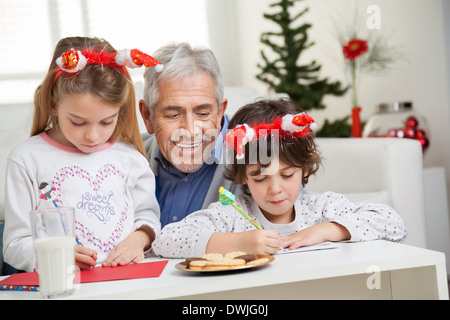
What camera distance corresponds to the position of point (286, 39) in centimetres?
371

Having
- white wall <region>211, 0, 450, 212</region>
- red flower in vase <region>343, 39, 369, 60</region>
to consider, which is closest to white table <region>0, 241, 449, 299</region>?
white wall <region>211, 0, 450, 212</region>

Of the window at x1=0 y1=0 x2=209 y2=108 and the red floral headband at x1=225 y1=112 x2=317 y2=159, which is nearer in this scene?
the red floral headband at x1=225 y1=112 x2=317 y2=159

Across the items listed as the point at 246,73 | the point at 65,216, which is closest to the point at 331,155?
the point at 65,216

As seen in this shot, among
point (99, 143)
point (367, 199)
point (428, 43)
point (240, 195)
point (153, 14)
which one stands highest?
point (153, 14)

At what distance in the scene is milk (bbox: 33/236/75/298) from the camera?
87cm

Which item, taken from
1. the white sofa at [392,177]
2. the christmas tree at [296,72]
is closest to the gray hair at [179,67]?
the white sofa at [392,177]

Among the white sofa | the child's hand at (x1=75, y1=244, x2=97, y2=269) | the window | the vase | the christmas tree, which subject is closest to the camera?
the child's hand at (x1=75, y1=244, x2=97, y2=269)

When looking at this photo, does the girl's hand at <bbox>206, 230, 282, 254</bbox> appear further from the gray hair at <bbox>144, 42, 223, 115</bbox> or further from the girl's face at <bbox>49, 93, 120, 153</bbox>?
the gray hair at <bbox>144, 42, 223, 115</bbox>

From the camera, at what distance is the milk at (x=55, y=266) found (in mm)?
868

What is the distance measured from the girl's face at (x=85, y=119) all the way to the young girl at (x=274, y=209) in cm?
28

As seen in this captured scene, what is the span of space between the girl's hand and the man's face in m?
0.47

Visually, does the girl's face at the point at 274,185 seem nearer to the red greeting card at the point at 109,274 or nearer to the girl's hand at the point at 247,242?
the girl's hand at the point at 247,242
